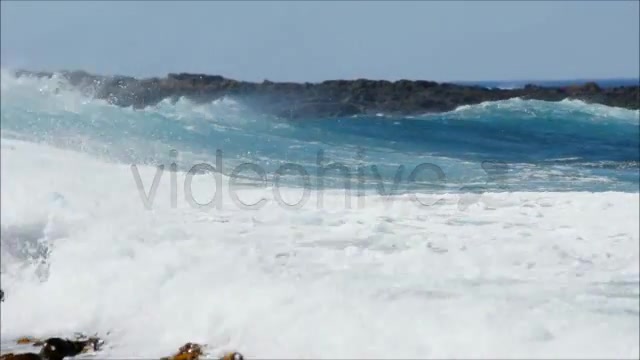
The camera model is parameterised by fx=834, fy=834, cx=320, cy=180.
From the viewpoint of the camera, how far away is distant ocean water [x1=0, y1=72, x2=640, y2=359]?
684 centimetres

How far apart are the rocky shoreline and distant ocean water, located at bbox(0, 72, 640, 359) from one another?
945 cm

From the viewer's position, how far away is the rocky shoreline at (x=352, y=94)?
25438mm

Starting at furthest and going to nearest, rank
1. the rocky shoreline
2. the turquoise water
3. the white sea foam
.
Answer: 1. the rocky shoreline
2. the turquoise water
3. the white sea foam

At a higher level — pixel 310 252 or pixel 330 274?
pixel 310 252

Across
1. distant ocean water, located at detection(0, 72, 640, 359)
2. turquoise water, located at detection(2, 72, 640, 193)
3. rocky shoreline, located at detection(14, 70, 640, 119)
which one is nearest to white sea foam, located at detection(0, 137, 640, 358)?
distant ocean water, located at detection(0, 72, 640, 359)

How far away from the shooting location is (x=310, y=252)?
8438 millimetres

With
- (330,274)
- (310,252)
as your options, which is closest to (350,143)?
(310,252)

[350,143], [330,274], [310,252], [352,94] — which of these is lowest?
[330,274]

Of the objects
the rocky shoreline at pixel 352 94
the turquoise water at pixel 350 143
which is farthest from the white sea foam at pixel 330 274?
the rocky shoreline at pixel 352 94

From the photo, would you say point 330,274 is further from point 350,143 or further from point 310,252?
point 350,143

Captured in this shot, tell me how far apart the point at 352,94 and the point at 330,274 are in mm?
22327

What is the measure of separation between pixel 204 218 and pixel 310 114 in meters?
15.7

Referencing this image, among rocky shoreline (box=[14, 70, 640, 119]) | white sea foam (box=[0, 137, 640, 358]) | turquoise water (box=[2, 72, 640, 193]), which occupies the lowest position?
white sea foam (box=[0, 137, 640, 358])

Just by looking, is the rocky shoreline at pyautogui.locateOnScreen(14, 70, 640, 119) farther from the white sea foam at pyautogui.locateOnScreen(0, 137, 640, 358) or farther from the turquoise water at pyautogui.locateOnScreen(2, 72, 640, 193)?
the white sea foam at pyautogui.locateOnScreen(0, 137, 640, 358)
